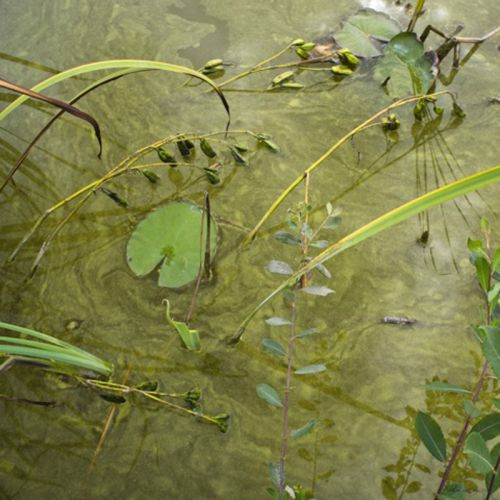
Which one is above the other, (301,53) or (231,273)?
(301,53)

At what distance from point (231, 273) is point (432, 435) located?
1.58ft

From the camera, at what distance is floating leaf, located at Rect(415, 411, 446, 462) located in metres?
0.87

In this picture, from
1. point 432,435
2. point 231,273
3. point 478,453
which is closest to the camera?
point 478,453

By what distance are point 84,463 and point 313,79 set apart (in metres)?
1.02

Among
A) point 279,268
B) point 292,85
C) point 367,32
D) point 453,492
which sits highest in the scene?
point 367,32

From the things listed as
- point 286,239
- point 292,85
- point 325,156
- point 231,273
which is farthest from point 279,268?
point 292,85

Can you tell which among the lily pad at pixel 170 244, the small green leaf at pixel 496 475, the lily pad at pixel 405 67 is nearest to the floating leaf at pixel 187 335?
the lily pad at pixel 170 244

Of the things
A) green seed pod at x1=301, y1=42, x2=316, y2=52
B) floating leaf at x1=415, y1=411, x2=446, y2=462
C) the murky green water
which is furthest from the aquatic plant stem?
floating leaf at x1=415, y1=411, x2=446, y2=462

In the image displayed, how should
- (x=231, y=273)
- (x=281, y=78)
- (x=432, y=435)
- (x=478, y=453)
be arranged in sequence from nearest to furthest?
(x=478, y=453) → (x=432, y=435) → (x=231, y=273) → (x=281, y=78)

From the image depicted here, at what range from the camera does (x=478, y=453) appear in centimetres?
76

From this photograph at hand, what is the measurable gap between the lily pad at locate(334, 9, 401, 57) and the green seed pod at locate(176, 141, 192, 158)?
0.51m

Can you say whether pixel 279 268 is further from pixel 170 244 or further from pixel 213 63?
pixel 213 63

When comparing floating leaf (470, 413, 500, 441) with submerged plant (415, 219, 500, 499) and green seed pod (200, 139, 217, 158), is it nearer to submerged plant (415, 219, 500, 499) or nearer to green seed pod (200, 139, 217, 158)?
submerged plant (415, 219, 500, 499)

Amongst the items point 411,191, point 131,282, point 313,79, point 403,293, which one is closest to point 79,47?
point 313,79
